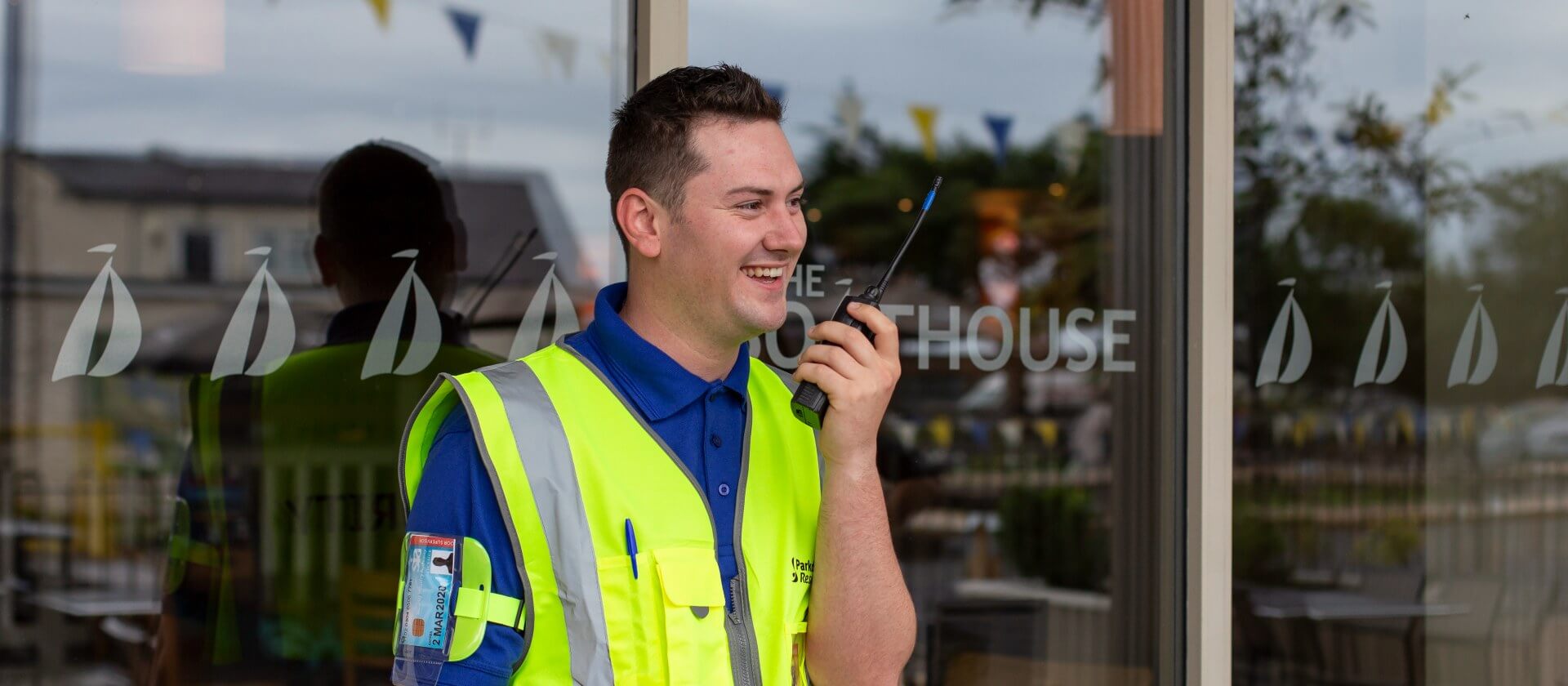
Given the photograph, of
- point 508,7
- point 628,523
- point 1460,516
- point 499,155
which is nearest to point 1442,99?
point 1460,516

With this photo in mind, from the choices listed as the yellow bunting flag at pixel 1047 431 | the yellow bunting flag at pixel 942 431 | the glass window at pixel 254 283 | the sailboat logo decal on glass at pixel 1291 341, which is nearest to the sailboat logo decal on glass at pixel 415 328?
the glass window at pixel 254 283

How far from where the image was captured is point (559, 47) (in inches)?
192

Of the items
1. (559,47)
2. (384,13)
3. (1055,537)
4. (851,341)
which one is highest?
(384,13)

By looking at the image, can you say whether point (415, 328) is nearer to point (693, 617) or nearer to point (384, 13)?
point (693, 617)

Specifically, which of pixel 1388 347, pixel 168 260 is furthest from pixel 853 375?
pixel 168 260

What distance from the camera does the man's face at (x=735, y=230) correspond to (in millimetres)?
1271

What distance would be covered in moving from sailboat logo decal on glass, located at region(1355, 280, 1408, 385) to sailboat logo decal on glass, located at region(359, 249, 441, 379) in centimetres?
195

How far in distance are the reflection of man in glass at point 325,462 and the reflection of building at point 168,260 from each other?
0.08 meters

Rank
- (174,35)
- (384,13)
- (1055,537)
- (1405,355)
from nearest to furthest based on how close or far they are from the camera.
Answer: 1. (1405,355)
2. (174,35)
3. (1055,537)
4. (384,13)

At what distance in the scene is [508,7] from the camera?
5266 millimetres

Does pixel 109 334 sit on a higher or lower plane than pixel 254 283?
lower

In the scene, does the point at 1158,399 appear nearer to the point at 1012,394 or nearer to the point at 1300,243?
the point at 1300,243

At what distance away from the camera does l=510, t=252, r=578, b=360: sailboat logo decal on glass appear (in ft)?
7.99

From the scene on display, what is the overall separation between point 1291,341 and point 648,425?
2012mm
